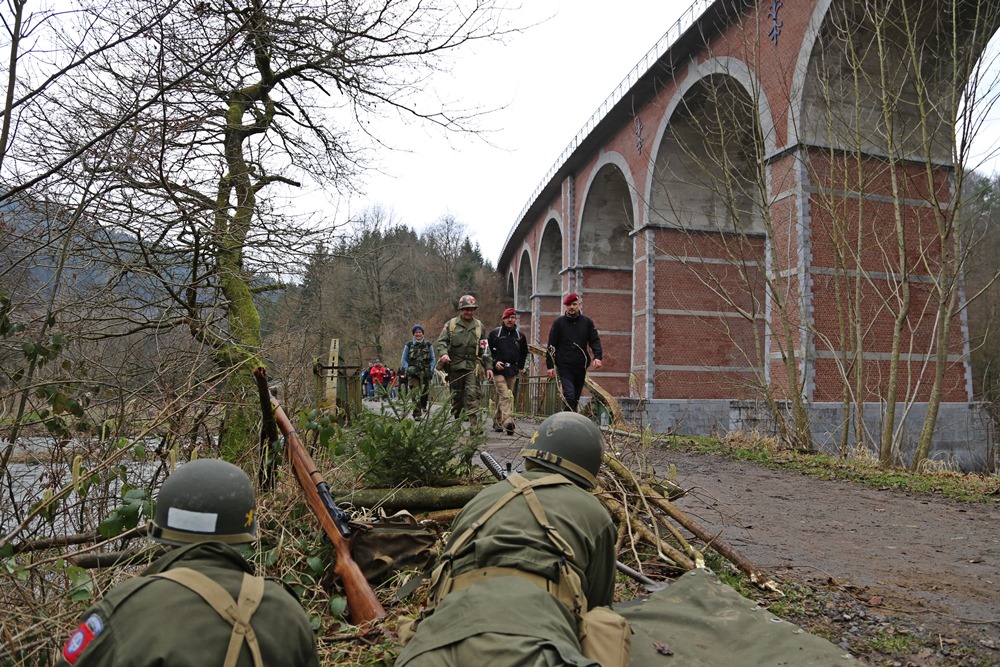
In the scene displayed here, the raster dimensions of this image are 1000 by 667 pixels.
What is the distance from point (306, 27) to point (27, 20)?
9.85ft

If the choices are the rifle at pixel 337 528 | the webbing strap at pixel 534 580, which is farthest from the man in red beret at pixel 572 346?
the webbing strap at pixel 534 580

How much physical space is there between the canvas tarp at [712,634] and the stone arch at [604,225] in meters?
25.1

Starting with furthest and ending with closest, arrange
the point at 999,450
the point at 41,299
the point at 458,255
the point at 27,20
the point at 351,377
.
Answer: the point at 458,255 < the point at 999,450 < the point at 351,377 < the point at 41,299 < the point at 27,20

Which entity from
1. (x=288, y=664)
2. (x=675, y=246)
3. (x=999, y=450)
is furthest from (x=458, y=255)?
(x=288, y=664)

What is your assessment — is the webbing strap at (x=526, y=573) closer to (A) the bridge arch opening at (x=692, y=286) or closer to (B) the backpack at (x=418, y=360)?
(B) the backpack at (x=418, y=360)

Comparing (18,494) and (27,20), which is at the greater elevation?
(27,20)

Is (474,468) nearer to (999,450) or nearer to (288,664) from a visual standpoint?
(288,664)

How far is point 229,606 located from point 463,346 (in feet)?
25.4

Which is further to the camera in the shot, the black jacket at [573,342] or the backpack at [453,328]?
the backpack at [453,328]

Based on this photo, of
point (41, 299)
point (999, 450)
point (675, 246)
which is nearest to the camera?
point (41, 299)

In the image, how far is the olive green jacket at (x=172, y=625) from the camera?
1642mm

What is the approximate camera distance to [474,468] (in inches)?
229

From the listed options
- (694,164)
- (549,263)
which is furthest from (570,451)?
(549,263)

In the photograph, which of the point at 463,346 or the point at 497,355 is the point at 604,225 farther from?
the point at 463,346
